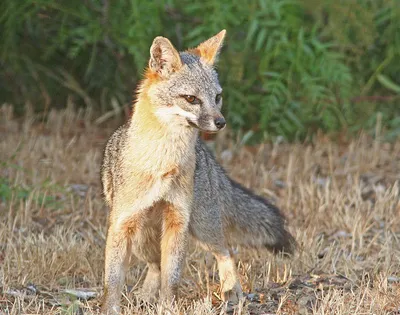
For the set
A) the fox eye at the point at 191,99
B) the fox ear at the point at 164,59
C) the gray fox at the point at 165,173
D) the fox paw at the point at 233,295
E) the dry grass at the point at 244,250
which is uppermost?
the fox ear at the point at 164,59

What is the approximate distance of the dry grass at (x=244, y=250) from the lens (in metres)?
5.14

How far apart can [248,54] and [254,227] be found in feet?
11.2

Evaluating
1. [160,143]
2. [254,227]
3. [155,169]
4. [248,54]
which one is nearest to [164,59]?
[160,143]

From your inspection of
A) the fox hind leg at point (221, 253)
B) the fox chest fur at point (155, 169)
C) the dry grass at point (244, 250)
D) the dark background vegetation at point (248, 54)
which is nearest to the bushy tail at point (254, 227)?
the dry grass at point (244, 250)

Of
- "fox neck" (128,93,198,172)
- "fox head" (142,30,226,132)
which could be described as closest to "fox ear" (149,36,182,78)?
"fox head" (142,30,226,132)

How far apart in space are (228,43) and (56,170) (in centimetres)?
212

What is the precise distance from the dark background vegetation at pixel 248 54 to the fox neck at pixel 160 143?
3.07m

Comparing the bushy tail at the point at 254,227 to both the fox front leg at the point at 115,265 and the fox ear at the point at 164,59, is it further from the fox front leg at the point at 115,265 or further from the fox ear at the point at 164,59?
the fox ear at the point at 164,59

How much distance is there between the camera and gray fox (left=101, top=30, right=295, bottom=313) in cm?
496

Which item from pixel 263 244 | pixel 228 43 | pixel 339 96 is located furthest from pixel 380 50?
pixel 263 244

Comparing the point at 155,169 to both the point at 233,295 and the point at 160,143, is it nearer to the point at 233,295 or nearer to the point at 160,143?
the point at 160,143

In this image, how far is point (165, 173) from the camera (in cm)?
496

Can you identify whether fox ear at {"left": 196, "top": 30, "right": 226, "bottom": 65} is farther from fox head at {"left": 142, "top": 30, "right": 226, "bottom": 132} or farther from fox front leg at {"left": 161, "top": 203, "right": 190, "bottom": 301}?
fox front leg at {"left": 161, "top": 203, "right": 190, "bottom": 301}

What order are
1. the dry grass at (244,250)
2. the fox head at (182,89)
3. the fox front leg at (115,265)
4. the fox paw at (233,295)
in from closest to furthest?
the fox head at (182,89) < the fox front leg at (115,265) < the dry grass at (244,250) < the fox paw at (233,295)
